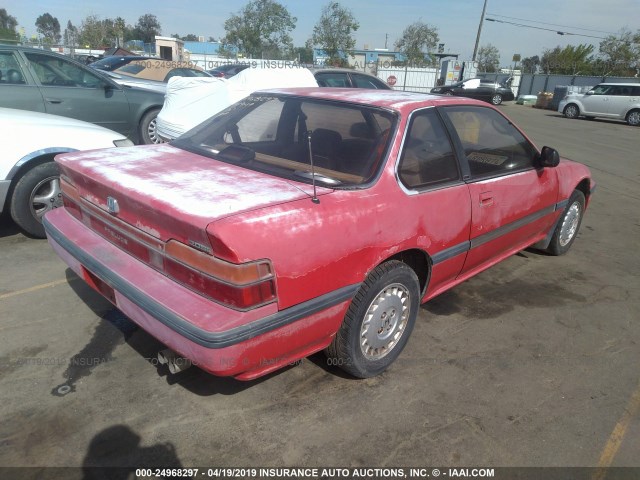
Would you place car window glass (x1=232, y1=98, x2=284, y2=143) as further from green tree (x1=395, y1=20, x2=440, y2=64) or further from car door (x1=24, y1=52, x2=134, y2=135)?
green tree (x1=395, y1=20, x2=440, y2=64)

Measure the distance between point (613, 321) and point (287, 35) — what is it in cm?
3591

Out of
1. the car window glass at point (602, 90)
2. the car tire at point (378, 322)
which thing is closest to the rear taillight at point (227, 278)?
the car tire at point (378, 322)

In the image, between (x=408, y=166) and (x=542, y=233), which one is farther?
(x=542, y=233)

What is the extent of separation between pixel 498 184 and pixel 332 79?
5.15 metres

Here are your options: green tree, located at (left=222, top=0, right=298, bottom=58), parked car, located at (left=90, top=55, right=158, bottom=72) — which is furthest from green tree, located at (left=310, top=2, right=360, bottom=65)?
parked car, located at (left=90, top=55, right=158, bottom=72)

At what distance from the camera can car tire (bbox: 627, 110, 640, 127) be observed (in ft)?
64.6

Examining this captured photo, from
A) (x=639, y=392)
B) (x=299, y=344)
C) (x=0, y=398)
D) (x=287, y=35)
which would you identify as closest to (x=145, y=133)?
(x=0, y=398)

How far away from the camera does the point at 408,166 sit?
2729mm

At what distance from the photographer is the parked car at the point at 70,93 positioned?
5930 mm

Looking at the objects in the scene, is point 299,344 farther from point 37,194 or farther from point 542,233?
point 37,194

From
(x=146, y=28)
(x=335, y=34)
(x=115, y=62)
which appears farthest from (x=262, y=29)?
(x=146, y=28)

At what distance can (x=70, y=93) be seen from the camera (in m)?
6.39

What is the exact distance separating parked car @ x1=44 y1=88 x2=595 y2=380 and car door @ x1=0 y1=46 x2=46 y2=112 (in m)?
3.82

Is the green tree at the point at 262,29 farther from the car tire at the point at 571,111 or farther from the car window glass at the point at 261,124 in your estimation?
the car window glass at the point at 261,124
